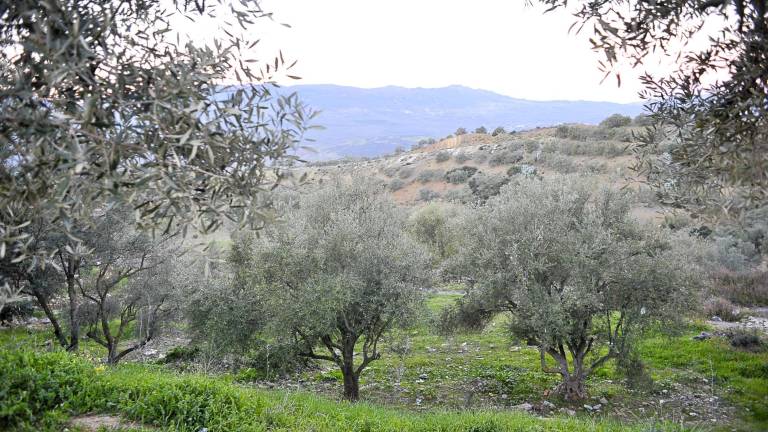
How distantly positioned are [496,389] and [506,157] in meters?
48.3

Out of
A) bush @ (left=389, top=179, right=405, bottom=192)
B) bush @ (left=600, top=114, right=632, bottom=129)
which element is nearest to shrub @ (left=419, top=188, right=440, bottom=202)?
bush @ (left=389, top=179, right=405, bottom=192)

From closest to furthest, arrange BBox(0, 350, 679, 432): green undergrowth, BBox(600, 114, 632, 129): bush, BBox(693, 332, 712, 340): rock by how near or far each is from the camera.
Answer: BBox(0, 350, 679, 432): green undergrowth < BBox(693, 332, 712, 340): rock < BBox(600, 114, 632, 129): bush

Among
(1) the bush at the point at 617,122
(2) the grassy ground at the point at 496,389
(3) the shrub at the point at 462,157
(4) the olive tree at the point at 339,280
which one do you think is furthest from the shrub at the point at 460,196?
(4) the olive tree at the point at 339,280

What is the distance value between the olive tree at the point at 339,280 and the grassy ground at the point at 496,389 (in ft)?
3.27

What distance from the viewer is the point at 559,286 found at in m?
13.9

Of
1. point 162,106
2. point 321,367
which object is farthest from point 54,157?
point 321,367

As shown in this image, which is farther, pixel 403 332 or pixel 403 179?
pixel 403 179

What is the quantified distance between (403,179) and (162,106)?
65170mm

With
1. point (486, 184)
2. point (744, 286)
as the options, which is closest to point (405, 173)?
point (486, 184)

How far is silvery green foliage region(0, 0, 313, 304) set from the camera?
9.69 feet

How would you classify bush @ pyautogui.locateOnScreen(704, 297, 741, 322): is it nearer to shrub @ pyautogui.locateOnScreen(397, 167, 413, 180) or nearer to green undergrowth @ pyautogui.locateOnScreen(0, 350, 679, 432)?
green undergrowth @ pyautogui.locateOnScreen(0, 350, 679, 432)

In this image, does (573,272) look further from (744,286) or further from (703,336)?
(744,286)

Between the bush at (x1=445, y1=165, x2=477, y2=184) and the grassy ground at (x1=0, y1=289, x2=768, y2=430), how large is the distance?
133 feet

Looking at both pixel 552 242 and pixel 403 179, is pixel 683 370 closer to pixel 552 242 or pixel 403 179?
pixel 552 242
